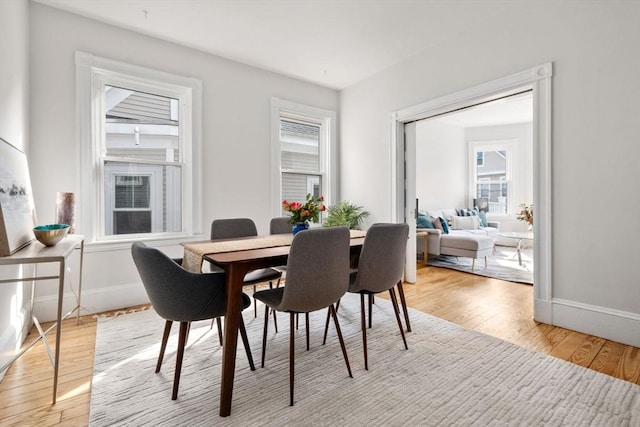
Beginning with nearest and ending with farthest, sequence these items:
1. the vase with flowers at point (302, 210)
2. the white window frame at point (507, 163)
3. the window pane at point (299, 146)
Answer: the vase with flowers at point (302, 210), the window pane at point (299, 146), the white window frame at point (507, 163)

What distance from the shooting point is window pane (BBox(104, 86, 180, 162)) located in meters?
3.19

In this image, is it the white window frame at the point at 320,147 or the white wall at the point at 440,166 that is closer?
the white window frame at the point at 320,147

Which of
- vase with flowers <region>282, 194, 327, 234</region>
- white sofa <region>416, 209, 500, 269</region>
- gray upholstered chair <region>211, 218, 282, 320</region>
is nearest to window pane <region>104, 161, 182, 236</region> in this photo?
gray upholstered chair <region>211, 218, 282, 320</region>

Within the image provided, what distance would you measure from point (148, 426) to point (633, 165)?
353cm

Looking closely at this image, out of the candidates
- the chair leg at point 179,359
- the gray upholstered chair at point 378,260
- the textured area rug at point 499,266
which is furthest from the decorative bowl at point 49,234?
the textured area rug at point 499,266

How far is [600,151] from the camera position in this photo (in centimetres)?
239

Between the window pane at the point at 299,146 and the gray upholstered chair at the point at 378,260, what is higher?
the window pane at the point at 299,146

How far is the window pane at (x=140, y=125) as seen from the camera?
3191 mm

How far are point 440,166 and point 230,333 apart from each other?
6545 mm

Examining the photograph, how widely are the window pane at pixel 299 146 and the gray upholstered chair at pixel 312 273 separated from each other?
288cm

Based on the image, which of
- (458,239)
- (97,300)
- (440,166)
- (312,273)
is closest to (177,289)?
(312,273)

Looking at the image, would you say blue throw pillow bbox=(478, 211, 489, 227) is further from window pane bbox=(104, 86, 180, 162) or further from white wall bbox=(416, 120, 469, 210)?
window pane bbox=(104, 86, 180, 162)

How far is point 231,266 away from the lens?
1.62 m

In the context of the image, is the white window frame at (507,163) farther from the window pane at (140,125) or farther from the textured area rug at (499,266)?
the window pane at (140,125)
